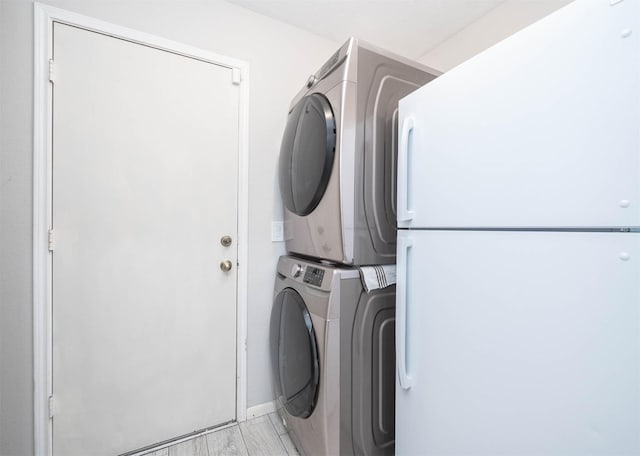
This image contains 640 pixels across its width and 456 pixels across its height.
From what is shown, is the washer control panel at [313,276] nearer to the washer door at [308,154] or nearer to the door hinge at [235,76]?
the washer door at [308,154]

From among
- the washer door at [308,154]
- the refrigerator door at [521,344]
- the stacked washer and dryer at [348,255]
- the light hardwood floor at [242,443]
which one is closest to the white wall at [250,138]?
the light hardwood floor at [242,443]

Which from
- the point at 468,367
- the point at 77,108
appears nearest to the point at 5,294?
the point at 77,108

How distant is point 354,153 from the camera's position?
1.21m

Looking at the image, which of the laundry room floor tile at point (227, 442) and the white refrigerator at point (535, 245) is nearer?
the white refrigerator at point (535, 245)

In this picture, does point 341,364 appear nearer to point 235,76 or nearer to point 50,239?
point 50,239

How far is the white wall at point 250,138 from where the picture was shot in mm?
1242

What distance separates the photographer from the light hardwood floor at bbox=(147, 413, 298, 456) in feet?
4.91

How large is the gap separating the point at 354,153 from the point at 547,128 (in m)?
0.68

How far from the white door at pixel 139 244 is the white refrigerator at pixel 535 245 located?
3.98 feet

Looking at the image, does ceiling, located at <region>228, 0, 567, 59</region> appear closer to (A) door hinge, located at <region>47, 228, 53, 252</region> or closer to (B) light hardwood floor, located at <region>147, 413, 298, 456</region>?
(A) door hinge, located at <region>47, 228, 53, 252</region>

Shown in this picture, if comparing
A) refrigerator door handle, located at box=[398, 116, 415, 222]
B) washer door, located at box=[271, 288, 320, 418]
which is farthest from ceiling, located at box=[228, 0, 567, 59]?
washer door, located at box=[271, 288, 320, 418]

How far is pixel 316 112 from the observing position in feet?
4.42

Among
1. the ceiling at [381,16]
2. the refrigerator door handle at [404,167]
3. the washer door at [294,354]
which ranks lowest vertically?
the washer door at [294,354]

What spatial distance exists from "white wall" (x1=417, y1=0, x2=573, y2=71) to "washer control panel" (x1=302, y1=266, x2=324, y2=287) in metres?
1.83
